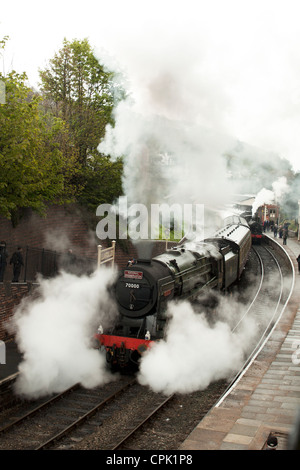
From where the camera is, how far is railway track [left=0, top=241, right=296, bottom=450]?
7.48 m

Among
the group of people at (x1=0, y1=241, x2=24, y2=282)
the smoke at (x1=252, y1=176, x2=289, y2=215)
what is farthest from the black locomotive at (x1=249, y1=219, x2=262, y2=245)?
the group of people at (x1=0, y1=241, x2=24, y2=282)

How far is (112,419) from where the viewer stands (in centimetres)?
843

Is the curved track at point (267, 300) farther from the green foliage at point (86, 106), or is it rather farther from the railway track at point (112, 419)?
the green foliage at point (86, 106)

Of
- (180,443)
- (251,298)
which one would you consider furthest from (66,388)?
(251,298)

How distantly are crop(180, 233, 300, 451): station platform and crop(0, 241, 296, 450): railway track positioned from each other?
14.6 inches

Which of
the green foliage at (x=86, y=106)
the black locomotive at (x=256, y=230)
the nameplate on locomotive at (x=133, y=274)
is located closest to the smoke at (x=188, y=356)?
the nameplate on locomotive at (x=133, y=274)

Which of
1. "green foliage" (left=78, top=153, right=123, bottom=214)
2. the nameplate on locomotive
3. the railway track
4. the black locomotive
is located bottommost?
the railway track

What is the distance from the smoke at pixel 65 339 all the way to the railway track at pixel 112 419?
1.50ft

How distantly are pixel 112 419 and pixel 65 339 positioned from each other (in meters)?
2.70

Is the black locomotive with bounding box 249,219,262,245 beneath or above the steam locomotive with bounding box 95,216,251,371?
above

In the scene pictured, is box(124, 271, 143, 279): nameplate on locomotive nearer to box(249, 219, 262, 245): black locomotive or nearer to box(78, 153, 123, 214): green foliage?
box(78, 153, 123, 214): green foliage

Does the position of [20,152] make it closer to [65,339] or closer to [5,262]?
[5,262]

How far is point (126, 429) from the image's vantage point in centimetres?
799

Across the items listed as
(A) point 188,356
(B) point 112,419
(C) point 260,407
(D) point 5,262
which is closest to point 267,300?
(A) point 188,356
